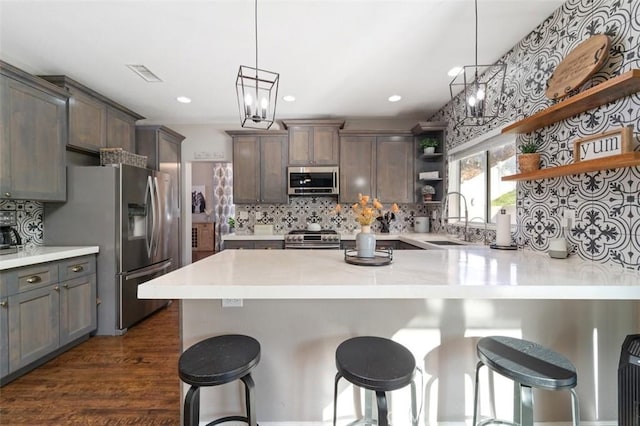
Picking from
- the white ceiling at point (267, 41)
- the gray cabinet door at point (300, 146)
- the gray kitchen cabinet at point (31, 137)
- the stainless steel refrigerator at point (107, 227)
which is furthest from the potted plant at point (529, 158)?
the gray kitchen cabinet at point (31, 137)

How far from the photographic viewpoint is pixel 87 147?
295 cm

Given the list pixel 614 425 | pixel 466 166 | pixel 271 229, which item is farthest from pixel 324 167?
pixel 614 425

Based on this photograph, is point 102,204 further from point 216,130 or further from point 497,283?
point 497,283

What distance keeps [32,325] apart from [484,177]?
4.30m

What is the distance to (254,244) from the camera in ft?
12.0

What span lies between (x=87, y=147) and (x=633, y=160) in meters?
4.38

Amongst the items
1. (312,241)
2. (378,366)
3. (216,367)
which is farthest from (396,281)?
(312,241)

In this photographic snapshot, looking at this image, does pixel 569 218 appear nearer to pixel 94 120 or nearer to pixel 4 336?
pixel 4 336

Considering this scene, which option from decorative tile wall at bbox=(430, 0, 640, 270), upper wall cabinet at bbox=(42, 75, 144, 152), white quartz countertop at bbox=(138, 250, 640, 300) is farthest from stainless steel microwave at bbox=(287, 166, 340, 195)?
white quartz countertop at bbox=(138, 250, 640, 300)

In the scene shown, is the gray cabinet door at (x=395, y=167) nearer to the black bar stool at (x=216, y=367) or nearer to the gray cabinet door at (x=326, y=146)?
the gray cabinet door at (x=326, y=146)

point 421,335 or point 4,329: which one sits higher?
point 421,335

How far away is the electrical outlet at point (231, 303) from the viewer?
148 centimetres

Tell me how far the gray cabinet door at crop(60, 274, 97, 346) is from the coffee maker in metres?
0.52

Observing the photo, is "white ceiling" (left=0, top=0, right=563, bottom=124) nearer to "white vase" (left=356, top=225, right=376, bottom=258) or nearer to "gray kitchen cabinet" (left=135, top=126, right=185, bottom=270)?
"gray kitchen cabinet" (left=135, top=126, right=185, bottom=270)
